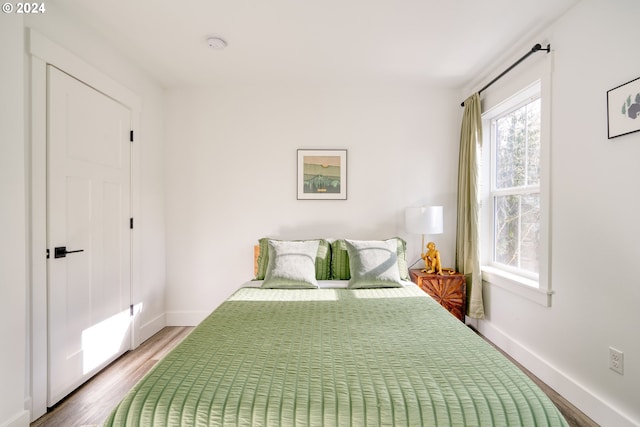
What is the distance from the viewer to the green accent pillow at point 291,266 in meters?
2.45

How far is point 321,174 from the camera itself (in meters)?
3.23

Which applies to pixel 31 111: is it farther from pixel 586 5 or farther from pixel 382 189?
pixel 586 5

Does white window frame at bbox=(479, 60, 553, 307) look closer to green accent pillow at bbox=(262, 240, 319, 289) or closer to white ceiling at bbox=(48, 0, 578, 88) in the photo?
white ceiling at bbox=(48, 0, 578, 88)

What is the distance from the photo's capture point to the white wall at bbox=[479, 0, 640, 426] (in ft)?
5.24

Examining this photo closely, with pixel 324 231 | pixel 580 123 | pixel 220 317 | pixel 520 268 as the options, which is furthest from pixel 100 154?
pixel 520 268

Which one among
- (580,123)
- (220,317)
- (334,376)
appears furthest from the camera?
(580,123)

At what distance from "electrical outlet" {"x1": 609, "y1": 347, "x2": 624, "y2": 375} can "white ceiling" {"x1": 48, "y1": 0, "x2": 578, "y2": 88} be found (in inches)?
83.0

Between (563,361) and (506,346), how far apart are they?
58 centimetres

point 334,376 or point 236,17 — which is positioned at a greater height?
point 236,17

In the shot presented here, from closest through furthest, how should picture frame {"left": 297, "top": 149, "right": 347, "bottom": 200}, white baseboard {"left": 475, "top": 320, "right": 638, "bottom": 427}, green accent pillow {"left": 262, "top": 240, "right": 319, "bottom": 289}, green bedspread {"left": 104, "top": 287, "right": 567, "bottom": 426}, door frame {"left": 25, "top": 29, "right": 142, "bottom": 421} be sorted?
1. green bedspread {"left": 104, "top": 287, "right": 567, "bottom": 426}
2. white baseboard {"left": 475, "top": 320, "right": 638, "bottom": 427}
3. door frame {"left": 25, "top": 29, "right": 142, "bottom": 421}
4. green accent pillow {"left": 262, "top": 240, "right": 319, "bottom": 289}
5. picture frame {"left": 297, "top": 149, "right": 347, "bottom": 200}

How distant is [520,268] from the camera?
A: 104 inches

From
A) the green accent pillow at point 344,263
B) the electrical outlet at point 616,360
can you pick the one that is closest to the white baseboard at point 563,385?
the electrical outlet at point 616,360

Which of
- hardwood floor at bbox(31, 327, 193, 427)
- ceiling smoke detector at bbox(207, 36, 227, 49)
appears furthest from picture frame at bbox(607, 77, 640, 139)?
hardwood floor at bbox(31, 327, 193, 427)

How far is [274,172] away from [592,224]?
2.61 metres
